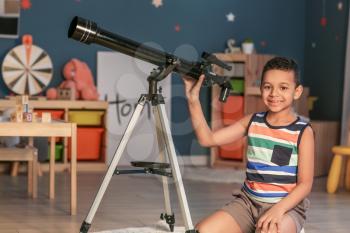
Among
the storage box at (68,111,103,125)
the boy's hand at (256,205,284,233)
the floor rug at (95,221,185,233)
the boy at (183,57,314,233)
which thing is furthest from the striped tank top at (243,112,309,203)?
the storage box at (68,111,103,125)

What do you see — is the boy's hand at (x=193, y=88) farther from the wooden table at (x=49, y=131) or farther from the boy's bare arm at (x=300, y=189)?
the wooden table at (x=49, y=131)

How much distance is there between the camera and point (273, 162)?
2.12 m

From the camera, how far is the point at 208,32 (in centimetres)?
601

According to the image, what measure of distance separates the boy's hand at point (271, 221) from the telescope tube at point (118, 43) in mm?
528

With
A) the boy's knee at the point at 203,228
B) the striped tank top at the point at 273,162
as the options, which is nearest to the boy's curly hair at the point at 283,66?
the striped tank top at the point at 273,162

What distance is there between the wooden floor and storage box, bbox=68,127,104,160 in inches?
17.9

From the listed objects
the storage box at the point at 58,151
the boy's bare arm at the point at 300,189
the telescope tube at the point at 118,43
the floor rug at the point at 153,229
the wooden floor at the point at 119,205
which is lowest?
the wooden floor at the point at 119,205

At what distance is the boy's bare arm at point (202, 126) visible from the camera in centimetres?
213

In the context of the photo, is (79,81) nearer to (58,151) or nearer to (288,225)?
(58,151)

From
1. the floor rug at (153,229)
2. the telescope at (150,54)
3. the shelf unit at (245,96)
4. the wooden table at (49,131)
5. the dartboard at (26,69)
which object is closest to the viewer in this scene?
the telescope at (150,54)

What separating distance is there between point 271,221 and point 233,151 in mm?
3693

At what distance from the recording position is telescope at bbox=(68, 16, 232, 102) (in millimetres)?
2241

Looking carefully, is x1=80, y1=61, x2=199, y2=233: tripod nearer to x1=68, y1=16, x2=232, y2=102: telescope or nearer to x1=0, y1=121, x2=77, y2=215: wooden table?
x1=68, y1=16, x2=232, y2=102: telescope

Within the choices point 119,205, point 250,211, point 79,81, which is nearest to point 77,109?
point 79,81
